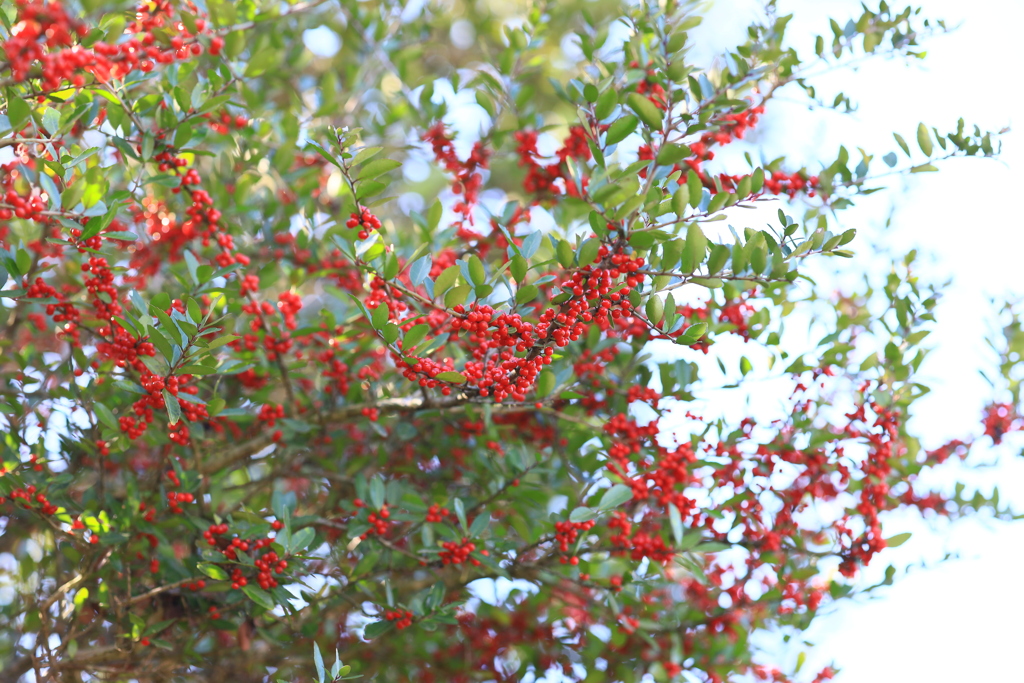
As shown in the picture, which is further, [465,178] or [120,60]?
[465,178]

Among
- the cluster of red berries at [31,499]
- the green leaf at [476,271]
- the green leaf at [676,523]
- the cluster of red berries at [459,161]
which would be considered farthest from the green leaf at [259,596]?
the cluster of red berries at [459,161]

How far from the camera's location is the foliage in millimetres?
2016

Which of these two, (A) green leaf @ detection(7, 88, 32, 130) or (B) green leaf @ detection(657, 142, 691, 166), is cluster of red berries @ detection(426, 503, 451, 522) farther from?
(A) green leaf @ detection(7, 88, 32, 130)

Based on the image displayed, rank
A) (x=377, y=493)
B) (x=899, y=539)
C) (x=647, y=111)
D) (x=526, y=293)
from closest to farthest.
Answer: (x=526, y=293), (x=647, y=111), (x=377, y=493), (x=899, y=539)

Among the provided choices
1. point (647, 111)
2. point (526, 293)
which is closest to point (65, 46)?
point (526, 293)

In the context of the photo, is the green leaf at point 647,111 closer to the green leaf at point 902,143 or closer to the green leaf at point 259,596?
the green leaf at point 902,143

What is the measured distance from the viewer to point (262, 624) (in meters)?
2.77

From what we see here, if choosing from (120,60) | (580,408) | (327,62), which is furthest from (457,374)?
(327,62)

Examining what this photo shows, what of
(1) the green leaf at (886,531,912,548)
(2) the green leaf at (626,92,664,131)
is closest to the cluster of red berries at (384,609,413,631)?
(2) the green leaf at (626,92,664,131)

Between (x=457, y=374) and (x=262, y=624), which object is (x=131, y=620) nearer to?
(x=262, y=624)

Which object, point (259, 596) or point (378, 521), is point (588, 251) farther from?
point (259, 596)

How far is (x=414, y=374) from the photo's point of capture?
2.08m

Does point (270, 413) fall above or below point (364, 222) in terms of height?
below

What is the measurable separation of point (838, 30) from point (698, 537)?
70.9 inches
